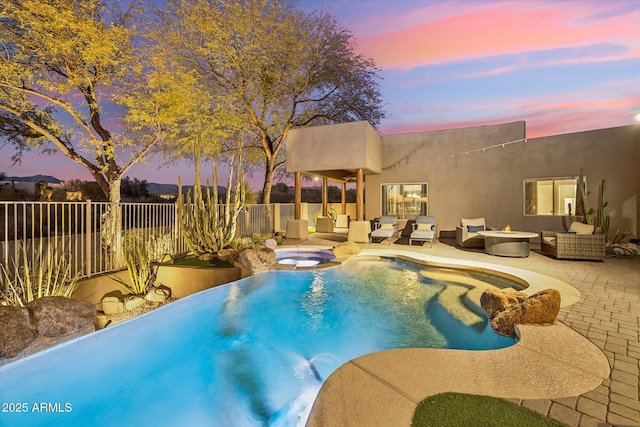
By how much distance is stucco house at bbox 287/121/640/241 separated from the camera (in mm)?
9117

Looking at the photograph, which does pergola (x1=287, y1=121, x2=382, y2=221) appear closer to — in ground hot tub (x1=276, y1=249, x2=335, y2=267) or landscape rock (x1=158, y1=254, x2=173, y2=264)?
in ground hot tub (x1=276, y1=249, x2=335, y2=267)

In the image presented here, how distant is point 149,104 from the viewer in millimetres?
9633

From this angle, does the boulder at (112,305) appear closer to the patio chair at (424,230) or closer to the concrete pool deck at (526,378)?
the concrete pool deck at (526,378)

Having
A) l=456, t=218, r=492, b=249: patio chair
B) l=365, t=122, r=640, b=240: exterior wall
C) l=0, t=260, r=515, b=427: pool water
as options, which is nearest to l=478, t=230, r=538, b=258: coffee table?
l=456, t=218, r=492, b=249: patio chair

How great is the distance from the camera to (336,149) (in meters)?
10.7

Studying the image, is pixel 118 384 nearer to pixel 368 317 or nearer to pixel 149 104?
pixel 368 317

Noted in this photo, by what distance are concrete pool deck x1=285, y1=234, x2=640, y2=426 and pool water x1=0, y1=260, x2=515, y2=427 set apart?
0.82 m

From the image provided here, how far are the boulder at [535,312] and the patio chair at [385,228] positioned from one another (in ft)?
22.2

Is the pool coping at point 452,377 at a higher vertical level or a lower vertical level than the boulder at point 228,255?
lower

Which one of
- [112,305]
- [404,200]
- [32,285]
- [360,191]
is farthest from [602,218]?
[32,285]

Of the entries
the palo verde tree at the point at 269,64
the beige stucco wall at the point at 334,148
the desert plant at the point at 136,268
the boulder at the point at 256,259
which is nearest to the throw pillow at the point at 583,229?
the beige stucco wall at the point at 334,148

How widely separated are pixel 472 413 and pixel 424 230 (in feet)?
29.3

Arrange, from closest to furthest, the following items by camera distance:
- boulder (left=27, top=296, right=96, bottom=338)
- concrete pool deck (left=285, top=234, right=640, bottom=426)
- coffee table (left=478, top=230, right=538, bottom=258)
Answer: concrete pool deck (left=285, top=234, right=640, bottom=426) < boulder (left=27, top=296, right=96, bottom=338) < coffee table (left=478, top=230, right=538, bottom=258)

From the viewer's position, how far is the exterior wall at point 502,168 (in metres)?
9.03
